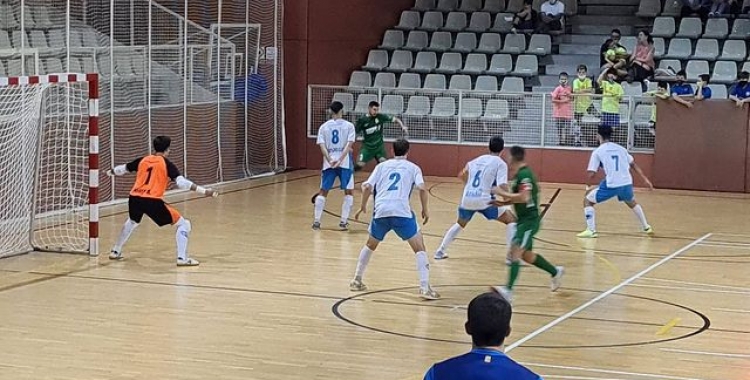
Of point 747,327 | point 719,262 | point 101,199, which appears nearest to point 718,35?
point 719,262

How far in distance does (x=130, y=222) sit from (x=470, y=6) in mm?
16272

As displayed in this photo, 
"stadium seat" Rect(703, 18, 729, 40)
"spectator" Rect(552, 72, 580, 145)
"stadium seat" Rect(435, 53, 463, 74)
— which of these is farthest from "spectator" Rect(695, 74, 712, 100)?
"stadium seat" Rect(435, 53, 463, 74)

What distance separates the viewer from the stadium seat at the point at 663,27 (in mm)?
27359

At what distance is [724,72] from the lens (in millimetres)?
25812

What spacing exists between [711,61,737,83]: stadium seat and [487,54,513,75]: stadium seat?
429cm

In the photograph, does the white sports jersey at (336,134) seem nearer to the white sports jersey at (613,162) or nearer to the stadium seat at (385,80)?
the white sports jersey at (613,162)

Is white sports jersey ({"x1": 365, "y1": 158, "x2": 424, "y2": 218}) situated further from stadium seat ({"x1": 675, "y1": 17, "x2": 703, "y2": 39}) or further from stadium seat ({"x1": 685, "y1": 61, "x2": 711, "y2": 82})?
stadium seat ({"x1": 675, "y1": 17, "x2": 703, "y2": 39})

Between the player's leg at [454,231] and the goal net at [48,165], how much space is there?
14.2 feet

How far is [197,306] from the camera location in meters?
12.7

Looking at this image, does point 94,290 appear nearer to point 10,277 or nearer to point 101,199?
point 10,277

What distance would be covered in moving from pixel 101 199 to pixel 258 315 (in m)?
8.62

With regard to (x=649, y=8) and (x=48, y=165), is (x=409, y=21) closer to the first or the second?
(x=649, y=8)

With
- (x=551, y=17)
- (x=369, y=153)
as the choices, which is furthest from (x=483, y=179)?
(x=551, y=17)

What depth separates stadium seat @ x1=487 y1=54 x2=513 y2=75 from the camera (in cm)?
2706
